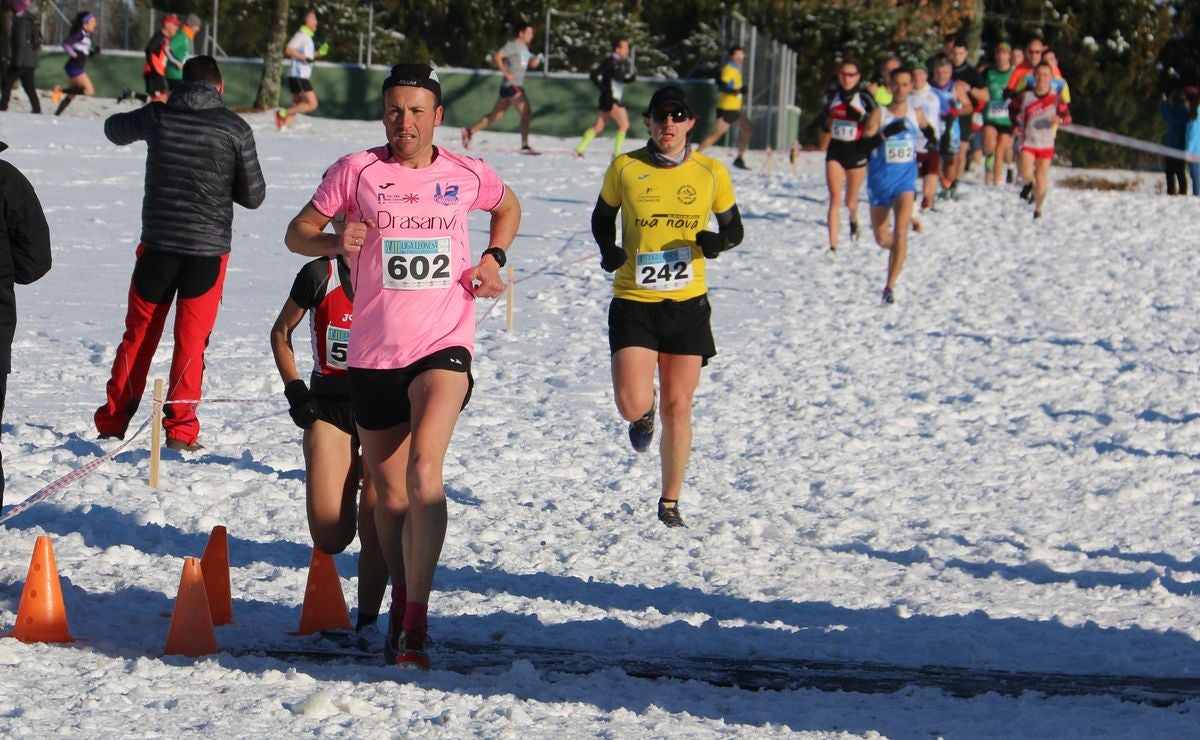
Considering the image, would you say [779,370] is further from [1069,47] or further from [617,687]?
[1069,47]

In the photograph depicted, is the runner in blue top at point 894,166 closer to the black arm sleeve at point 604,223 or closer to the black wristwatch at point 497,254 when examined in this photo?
the black arm sleeve at point 604,223

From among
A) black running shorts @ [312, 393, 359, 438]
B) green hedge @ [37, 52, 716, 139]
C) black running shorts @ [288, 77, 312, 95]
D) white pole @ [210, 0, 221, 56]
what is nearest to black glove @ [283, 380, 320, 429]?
black running shorts @ [312, 393, 359, 438]

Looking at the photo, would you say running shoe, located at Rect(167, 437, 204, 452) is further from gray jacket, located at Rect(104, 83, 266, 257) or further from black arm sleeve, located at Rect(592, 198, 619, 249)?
black arm sleeve, located at Rect(592, 198, 619, 249)

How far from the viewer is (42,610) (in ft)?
18.2

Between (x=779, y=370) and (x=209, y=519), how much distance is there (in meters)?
5.65

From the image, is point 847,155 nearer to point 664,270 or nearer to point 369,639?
point 664,270

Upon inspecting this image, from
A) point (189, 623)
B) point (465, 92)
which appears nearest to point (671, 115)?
point (189, 623)

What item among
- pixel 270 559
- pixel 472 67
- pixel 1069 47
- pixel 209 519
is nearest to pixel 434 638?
pixel 270 559

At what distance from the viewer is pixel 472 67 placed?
37.4m

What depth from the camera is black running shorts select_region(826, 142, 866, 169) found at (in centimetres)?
1489

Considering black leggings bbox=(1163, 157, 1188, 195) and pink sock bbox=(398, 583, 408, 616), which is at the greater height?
black leggings bbox=(1163, 157, 1188, 195)

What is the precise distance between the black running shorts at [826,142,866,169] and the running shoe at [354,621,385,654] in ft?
31.8

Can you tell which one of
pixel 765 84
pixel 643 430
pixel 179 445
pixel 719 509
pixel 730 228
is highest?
pixel 765 84

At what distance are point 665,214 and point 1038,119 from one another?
37.5 ft
